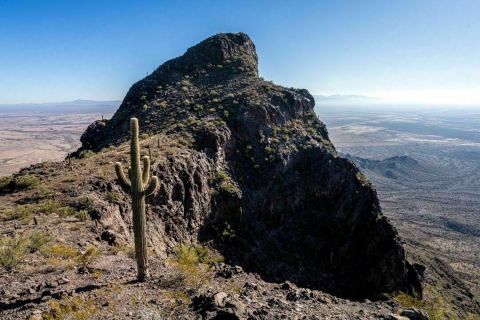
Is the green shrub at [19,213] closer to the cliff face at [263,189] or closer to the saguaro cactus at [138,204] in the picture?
the cliff face at [263,189]

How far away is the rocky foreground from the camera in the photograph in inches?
461

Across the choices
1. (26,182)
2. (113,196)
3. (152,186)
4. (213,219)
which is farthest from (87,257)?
(213,219)

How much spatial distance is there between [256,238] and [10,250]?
60.3 ft

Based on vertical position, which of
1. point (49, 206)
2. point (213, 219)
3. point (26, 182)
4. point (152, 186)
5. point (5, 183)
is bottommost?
point (213, 219)

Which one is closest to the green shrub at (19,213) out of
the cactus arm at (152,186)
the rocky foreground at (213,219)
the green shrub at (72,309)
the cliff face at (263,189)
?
the rocky foreground at (213,219)

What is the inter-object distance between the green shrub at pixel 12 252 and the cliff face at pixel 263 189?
23.6 feet

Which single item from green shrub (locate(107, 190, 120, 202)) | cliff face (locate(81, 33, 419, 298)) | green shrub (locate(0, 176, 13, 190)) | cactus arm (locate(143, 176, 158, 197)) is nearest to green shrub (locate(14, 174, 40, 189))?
green shrub (locate(0, 176, 13, 190))

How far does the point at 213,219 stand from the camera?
27.4 meters

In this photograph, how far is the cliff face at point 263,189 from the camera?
26.2 metres

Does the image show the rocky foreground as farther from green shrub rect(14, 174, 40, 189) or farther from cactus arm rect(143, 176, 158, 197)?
cactus arm rect(143, 176, 158, 197)

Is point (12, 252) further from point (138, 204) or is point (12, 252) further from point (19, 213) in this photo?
point (19, 213)

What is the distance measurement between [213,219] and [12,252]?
16.1 m

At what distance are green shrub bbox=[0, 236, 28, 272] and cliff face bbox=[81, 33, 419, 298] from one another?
7203mm

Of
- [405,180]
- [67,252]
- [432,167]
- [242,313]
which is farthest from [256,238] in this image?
[432,167]
